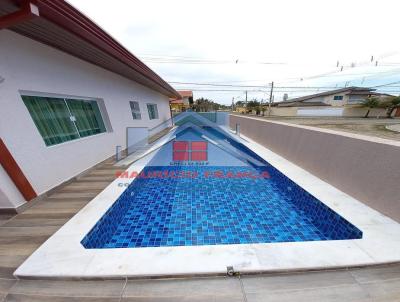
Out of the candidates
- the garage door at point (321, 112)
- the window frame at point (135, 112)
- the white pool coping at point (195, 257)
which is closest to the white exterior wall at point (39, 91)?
the white pool coping at point (195, 257)

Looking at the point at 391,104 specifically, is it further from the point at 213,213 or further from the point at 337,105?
the point at 213,213

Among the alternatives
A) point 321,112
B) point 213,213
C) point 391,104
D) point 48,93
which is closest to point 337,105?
point 321,112

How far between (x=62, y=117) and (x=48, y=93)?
639 mm

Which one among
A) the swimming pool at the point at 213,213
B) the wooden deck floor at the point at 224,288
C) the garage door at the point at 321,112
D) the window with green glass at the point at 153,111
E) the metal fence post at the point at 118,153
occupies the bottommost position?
the garage door at the point at 321,112

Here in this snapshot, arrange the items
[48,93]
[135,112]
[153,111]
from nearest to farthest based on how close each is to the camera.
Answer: [48,93] → [135,112] → [153,111]

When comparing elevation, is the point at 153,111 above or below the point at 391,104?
above

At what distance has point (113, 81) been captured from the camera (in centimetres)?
601

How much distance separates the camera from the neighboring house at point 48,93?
254 cm

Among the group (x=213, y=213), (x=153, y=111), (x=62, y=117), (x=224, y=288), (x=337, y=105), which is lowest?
(x=337, y=105)

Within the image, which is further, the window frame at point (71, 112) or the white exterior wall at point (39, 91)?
the window frame at point (71, 112)

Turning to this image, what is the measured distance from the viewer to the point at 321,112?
95.1 feet

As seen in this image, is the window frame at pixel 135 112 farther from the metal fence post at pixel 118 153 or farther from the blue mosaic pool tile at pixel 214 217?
the blue mosaic pool tile at pixel 214 217

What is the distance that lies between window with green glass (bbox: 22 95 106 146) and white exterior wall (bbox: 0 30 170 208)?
0.21m

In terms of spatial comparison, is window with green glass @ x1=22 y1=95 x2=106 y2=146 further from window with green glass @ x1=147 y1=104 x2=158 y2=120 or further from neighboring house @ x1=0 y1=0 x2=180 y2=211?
window with green glass @ x1=147 y1=104 x2=158 y2=120
